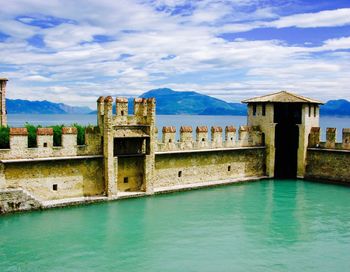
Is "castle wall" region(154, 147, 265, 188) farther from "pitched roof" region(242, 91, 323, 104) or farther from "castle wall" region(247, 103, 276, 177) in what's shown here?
"pitched roof" region(242, 91, 323, 104)

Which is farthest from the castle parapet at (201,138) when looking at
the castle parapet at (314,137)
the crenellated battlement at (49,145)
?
the castle parapet at (314,137)

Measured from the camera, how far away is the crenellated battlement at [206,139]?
21.8 m

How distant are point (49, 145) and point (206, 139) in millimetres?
8514

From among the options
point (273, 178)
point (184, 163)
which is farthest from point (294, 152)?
point (184, 163)

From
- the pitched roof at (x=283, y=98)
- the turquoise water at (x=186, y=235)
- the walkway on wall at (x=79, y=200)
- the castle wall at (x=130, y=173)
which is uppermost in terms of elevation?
the pitched roof at (x=283, y=98)

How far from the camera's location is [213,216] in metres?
17.5

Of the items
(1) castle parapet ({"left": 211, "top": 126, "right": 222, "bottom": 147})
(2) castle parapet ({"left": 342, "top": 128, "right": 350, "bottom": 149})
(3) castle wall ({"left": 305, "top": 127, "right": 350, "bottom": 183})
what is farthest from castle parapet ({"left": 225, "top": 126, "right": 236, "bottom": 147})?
(2) castle parapet ({"left": 342, "top": 128, "right": 350, "bottom": 149})

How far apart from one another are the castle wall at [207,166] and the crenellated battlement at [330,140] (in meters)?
2.87

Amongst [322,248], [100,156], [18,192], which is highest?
[100,156]

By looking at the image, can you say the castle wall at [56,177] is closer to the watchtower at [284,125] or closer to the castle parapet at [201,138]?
the castle parapet at [201,138]

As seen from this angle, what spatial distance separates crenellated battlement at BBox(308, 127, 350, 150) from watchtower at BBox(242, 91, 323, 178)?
1.14 feet

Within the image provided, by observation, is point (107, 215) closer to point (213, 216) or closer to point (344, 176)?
point (213, 216)

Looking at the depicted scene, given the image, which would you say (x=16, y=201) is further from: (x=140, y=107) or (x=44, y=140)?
(x=140, y=107)

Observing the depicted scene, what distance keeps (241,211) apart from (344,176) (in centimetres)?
848
